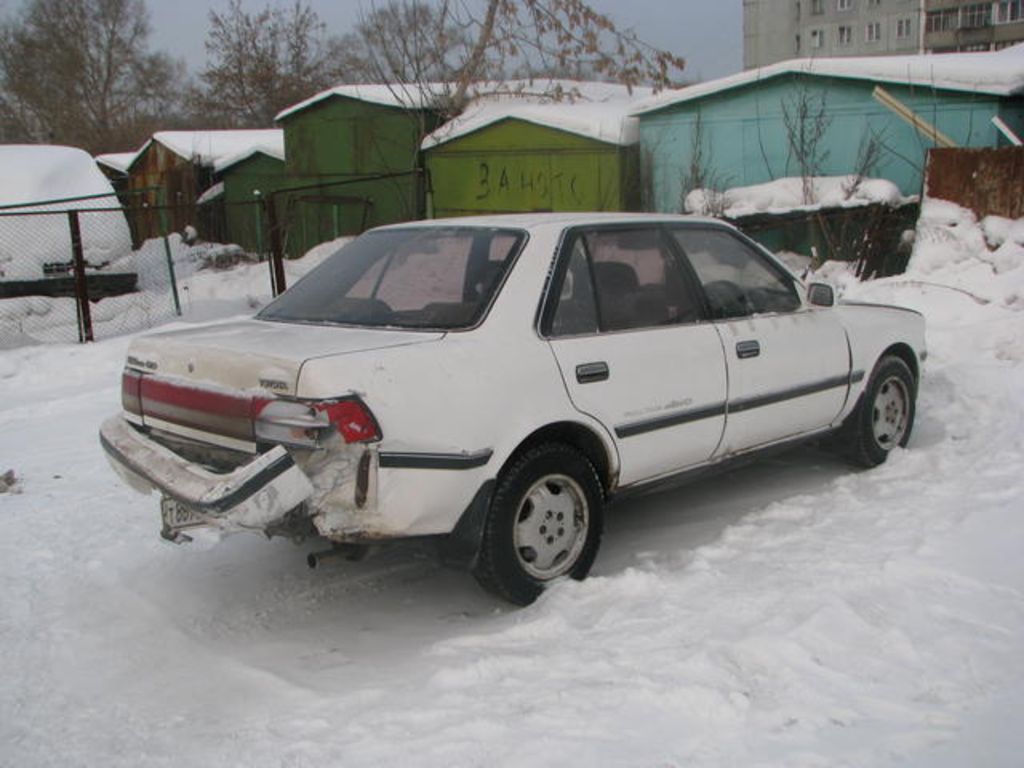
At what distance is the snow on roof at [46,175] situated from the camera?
1334 centimetres

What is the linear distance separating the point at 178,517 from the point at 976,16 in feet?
215

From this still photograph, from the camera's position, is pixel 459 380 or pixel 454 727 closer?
pixel 454 727

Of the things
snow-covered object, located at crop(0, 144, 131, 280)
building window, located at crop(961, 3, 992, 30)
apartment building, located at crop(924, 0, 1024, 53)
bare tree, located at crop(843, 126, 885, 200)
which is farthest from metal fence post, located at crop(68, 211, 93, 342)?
building window, located at crop(961, 3, 992, 30)

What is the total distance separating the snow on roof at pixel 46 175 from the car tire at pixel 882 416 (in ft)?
36.4

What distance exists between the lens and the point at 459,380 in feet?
12.5

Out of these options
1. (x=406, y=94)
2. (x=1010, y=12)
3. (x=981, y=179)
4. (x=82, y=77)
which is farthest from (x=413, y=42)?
(x=1010, y=12)

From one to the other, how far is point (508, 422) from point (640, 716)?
1.23 m

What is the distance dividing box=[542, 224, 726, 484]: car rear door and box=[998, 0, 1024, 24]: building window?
61.1 meters

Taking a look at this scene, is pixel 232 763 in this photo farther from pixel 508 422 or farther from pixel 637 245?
pixel 637 245

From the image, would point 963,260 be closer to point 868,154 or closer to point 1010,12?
point 868,154

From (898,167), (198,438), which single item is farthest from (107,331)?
(898,167)

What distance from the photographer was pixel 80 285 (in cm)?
1020

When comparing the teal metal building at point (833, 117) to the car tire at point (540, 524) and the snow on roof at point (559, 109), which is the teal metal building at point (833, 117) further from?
the car tire at point (540, 524)

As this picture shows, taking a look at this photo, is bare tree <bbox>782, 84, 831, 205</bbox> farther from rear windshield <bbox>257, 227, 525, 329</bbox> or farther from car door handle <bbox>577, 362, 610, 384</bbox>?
car door handle <bbox>577, 362, 610, 384</bbox>
